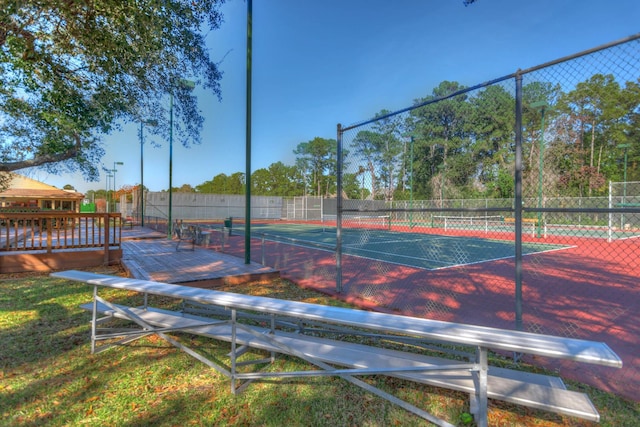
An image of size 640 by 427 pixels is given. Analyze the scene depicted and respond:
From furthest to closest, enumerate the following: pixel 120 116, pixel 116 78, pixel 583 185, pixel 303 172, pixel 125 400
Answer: pixel 303 172 → pixel 120 116 → pixel 116 78 → pixel 583 185 → pixel 125 400

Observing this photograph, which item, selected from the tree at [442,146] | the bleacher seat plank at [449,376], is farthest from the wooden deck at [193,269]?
the tree at [442,146]

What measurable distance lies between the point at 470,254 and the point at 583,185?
28.3 feet

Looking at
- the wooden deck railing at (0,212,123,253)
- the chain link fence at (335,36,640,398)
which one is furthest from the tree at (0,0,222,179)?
the chain link fence at (335,36,640,398)

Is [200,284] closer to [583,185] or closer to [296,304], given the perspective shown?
[296,304]

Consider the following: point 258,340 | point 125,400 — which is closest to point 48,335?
point 125,400

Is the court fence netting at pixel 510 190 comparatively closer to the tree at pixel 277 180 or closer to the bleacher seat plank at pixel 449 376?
the bleacher seat plank at pixel 449 376

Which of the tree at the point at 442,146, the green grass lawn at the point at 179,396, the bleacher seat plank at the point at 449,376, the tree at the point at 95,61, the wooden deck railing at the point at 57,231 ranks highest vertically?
the tree at the point at 95,61

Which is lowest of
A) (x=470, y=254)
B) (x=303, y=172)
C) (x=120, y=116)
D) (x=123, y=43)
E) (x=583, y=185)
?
(x=470, y=254)

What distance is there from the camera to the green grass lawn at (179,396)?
2412 mm

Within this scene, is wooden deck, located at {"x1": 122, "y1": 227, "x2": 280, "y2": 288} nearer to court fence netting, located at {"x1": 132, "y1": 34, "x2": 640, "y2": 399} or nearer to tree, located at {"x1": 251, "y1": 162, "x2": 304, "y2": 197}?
court fence netting, located at {"x1": 132, "y1": 34, "x2": 640, "y2": 399}

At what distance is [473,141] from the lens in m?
3.97

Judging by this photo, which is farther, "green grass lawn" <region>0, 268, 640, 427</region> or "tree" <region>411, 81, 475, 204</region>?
"tree" <region>411, 81, 475, 204</region>

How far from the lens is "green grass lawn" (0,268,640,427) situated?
7.91 ft

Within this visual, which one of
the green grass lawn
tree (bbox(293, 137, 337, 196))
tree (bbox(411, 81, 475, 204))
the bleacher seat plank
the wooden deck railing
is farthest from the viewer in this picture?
tree (bbox(293, 137, 337, 196))
